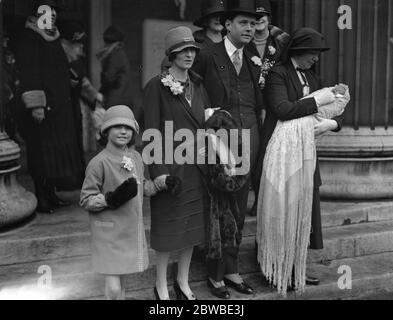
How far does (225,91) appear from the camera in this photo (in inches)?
174

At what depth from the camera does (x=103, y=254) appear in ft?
11.8

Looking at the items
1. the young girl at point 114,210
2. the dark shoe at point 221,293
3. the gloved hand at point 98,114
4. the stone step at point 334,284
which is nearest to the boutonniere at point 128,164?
the young girl at point 114,210

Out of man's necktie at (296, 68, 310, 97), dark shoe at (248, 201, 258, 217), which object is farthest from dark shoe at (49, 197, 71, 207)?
man's necktie at (296, 68, 310, 97)

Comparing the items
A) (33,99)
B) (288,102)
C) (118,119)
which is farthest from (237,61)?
(33,99)

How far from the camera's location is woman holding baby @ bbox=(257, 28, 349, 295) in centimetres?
446

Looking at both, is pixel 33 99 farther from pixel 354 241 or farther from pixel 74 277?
pixel 354 241

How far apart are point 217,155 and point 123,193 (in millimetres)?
913

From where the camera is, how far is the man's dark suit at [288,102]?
4461 millimetres

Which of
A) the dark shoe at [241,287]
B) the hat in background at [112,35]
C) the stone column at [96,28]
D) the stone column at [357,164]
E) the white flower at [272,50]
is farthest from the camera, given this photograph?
the stone column at [96,28]

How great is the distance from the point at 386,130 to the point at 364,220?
1116 mm

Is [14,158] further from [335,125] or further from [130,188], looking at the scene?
[335,125]

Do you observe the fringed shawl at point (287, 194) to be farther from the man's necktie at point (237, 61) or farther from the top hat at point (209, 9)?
the top hat at point (209, 9)

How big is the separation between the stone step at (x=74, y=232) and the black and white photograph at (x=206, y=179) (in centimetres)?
2
